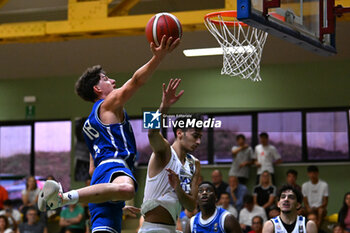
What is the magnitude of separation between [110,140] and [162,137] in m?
0.54

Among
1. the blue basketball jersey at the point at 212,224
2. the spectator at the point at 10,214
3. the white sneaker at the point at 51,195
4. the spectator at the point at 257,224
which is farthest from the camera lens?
the spectator at the point at 10,214

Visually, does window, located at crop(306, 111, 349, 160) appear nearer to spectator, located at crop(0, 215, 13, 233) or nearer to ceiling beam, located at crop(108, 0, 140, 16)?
ceiling beam, located at crop(108, 0, 140, 16)

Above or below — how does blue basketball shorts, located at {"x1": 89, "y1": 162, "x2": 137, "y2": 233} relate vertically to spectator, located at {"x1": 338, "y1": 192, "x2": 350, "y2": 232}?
above

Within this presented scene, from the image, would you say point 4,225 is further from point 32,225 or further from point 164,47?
point 164,47

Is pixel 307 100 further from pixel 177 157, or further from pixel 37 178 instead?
pixel 177 157

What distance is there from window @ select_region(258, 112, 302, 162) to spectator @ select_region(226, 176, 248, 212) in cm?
190

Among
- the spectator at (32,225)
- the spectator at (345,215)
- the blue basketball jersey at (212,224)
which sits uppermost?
the blue basketball jersey at (212,224)

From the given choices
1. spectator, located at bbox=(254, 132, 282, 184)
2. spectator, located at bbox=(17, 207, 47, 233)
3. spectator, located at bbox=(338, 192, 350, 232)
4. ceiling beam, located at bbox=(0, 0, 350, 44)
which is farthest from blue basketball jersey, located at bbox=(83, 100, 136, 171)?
spectator, located at bbox=(254, 132, 282, 184)

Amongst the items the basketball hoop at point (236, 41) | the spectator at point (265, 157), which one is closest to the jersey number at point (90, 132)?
the basketball hoop at point (236, 41)

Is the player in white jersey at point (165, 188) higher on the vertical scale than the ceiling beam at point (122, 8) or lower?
lower

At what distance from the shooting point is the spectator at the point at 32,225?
13.0 meters

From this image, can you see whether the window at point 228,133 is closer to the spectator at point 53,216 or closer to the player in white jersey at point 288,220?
the spectator at point 53,216

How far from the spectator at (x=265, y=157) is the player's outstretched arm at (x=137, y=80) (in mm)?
8286

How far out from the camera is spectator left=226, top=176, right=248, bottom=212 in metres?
12.4
